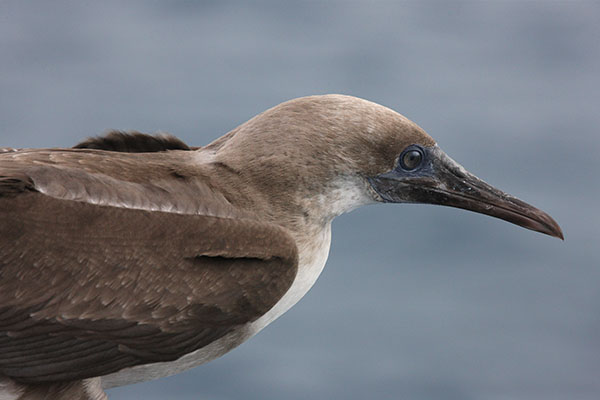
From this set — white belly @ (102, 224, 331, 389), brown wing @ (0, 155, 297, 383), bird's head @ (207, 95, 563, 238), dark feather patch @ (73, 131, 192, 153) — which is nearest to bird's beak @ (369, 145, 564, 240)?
bird's head @ (207, 95, 563, 238)

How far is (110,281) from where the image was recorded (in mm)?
4258

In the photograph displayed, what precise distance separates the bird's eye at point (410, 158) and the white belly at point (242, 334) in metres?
0.45

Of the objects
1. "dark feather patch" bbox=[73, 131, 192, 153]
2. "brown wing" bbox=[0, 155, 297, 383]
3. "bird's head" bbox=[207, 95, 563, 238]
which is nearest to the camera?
"brown wing" bbox=[0, 155, 297, 383]

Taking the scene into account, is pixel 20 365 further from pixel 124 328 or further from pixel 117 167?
pixel 117 167

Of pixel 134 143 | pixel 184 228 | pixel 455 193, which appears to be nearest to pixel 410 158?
pixel 455 193

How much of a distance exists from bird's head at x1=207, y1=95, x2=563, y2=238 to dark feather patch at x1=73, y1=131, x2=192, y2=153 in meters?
0.34

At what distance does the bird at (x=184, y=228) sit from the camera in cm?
422

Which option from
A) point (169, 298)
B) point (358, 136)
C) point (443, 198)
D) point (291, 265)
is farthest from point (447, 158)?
point (169, 298)

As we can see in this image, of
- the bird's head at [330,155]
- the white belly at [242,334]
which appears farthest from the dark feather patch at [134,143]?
the white belly at [242,334]

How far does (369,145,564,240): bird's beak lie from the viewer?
4703 millimetres

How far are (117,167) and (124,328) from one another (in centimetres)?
70

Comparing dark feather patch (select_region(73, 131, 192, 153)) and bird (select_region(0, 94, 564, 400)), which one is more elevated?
dark feather patch (select_region(73, 131, 192, 153))

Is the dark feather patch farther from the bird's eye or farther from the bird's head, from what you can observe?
the bird's eye

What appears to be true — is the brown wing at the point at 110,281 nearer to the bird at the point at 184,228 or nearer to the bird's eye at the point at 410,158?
the bird at the point at 184,228
